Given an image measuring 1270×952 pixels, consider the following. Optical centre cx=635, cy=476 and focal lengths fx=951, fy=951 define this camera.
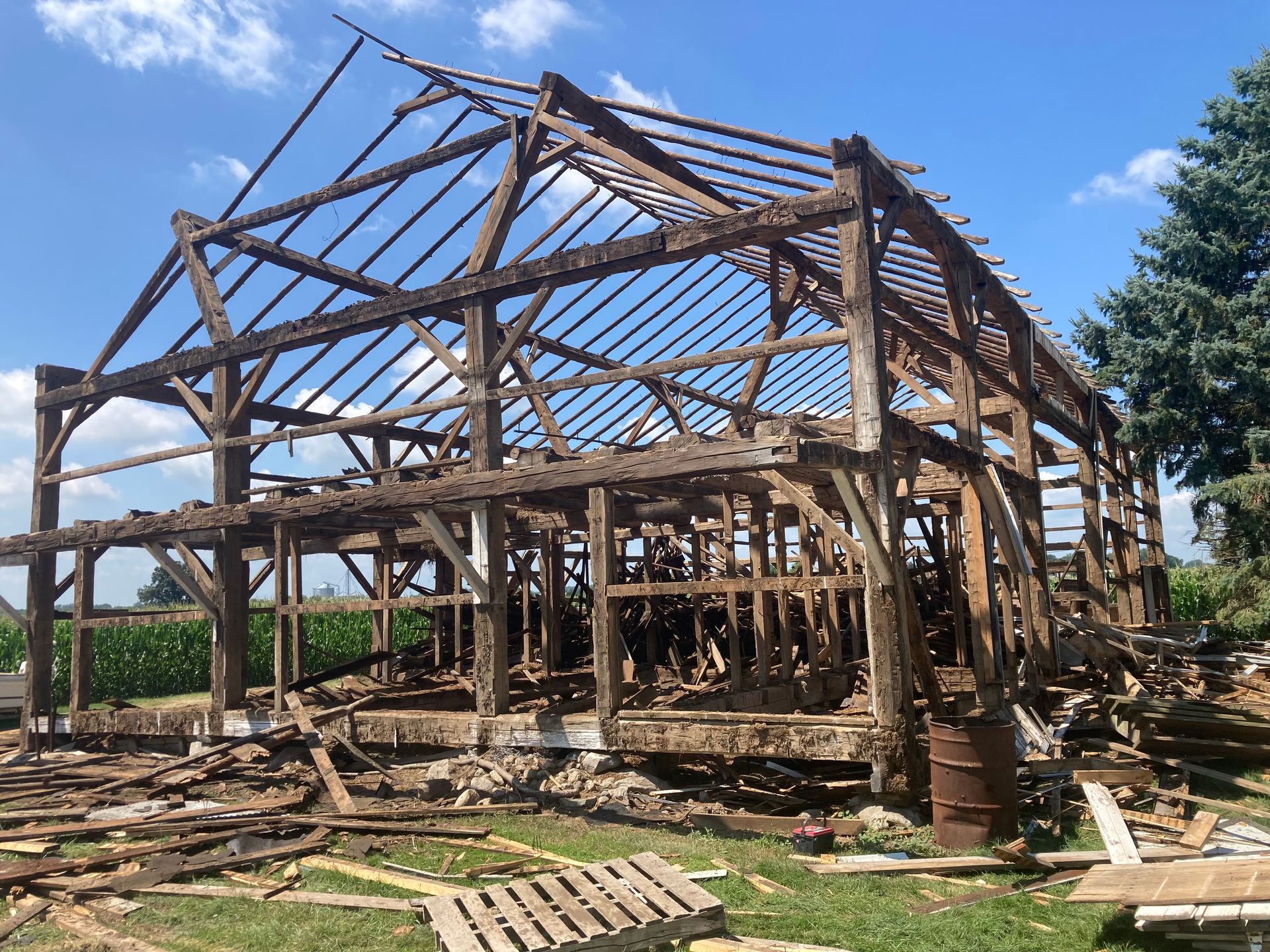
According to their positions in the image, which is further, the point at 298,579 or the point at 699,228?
the point at 298,579

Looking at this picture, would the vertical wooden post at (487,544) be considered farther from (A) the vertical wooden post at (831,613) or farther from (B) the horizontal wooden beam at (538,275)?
(A) the vertical wooden post at (831,613)

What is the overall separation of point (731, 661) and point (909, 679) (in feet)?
12.5

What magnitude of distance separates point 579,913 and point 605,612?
14.0 ft

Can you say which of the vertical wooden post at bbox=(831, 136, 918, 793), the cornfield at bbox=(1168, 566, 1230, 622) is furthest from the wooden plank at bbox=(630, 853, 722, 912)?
the cornfield at bbox=(1168, 566, 1230, 622)

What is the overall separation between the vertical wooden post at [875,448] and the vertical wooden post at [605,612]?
102 inches

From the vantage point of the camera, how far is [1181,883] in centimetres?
501

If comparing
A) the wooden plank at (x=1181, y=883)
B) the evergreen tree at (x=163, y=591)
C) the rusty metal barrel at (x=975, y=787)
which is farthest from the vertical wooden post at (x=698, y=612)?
the evergreen tree at (x=163, y=591)

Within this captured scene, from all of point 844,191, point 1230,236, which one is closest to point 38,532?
point 844,191

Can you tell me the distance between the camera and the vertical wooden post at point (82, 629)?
536 inches

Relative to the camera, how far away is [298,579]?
39.3ft

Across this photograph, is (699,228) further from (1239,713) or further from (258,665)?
(258,665)

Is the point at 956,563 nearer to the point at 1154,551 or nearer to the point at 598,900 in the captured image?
the point at 598,900

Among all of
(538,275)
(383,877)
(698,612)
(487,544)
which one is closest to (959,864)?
(383,877)

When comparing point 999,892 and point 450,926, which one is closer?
point 450,926
